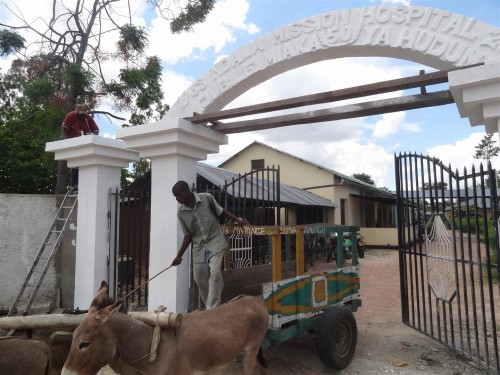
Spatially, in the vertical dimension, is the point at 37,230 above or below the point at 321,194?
below

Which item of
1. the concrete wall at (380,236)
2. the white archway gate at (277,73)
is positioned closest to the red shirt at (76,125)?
the white archway gate at (277,73)

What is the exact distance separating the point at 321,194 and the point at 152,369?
57.1 ft

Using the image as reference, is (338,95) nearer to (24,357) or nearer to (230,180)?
(24,357)

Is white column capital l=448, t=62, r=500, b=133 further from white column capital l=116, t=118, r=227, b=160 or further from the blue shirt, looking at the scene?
white column capital l=116, t=118, r=227, b=160

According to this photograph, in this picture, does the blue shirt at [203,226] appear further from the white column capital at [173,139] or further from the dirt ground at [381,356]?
the dirt ground at [381,356]

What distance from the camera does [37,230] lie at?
19.6 ft

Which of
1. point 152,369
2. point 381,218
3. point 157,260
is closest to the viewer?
point 152,369

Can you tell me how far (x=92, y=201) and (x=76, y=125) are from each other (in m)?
1.62

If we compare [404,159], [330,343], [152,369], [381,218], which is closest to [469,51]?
[404,159]

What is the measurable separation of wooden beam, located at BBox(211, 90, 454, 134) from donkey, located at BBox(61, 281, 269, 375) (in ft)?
6.90

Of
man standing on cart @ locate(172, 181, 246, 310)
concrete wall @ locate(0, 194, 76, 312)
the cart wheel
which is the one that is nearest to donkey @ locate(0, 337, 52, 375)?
man standing on cart @ locate(172, 181, 246, 310)

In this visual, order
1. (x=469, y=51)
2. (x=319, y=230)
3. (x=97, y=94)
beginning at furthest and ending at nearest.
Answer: (x=97, y=94) → (x=319, y=230) → (x=469, y=51)

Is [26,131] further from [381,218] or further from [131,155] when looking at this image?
[381,218]

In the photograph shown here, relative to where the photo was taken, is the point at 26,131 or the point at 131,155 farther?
the point at 26,131
